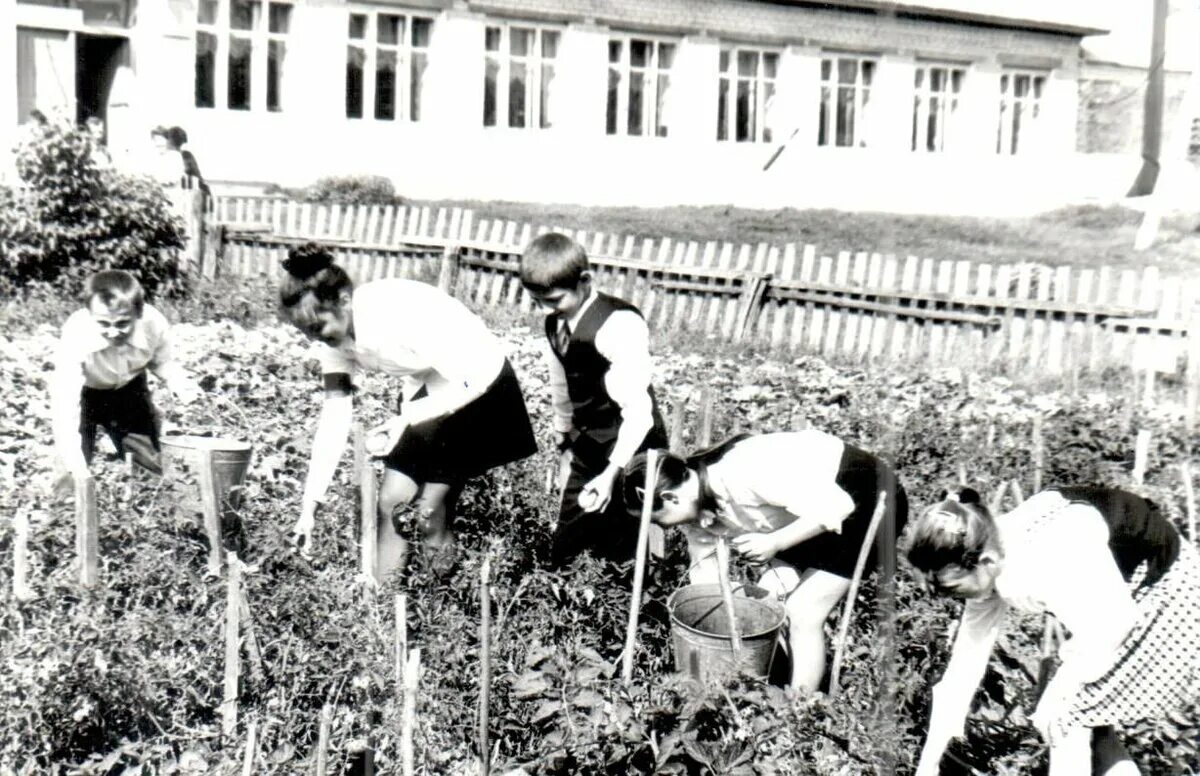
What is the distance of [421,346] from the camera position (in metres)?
4.26

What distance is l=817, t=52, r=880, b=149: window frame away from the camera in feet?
69.7

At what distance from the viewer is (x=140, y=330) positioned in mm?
5469

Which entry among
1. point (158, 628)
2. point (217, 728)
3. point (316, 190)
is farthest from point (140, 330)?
point (316, 190)

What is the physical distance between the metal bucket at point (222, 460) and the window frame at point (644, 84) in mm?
15020

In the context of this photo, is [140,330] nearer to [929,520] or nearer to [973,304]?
[929,520]

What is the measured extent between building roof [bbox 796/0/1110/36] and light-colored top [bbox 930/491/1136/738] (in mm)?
18717

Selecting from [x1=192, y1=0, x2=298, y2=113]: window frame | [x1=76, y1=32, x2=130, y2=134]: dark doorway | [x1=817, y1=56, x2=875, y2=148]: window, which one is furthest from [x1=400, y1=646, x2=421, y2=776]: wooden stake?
[x1=817, y1=56, x2=875, y2=148]: window

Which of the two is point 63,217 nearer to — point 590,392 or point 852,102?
point 590,392

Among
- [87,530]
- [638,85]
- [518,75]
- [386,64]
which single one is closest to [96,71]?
[386,64]

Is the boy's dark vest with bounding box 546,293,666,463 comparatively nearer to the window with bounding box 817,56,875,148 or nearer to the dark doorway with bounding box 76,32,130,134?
the dark doorway with bounding box 76,32,130,134

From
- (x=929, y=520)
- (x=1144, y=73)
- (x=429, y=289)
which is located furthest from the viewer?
(x=1144, y=73)

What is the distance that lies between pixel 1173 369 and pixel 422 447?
6450mm

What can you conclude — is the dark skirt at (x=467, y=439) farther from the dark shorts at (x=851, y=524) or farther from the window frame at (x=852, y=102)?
the window frame at (x=852, y=102)

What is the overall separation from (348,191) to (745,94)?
7.08 m
